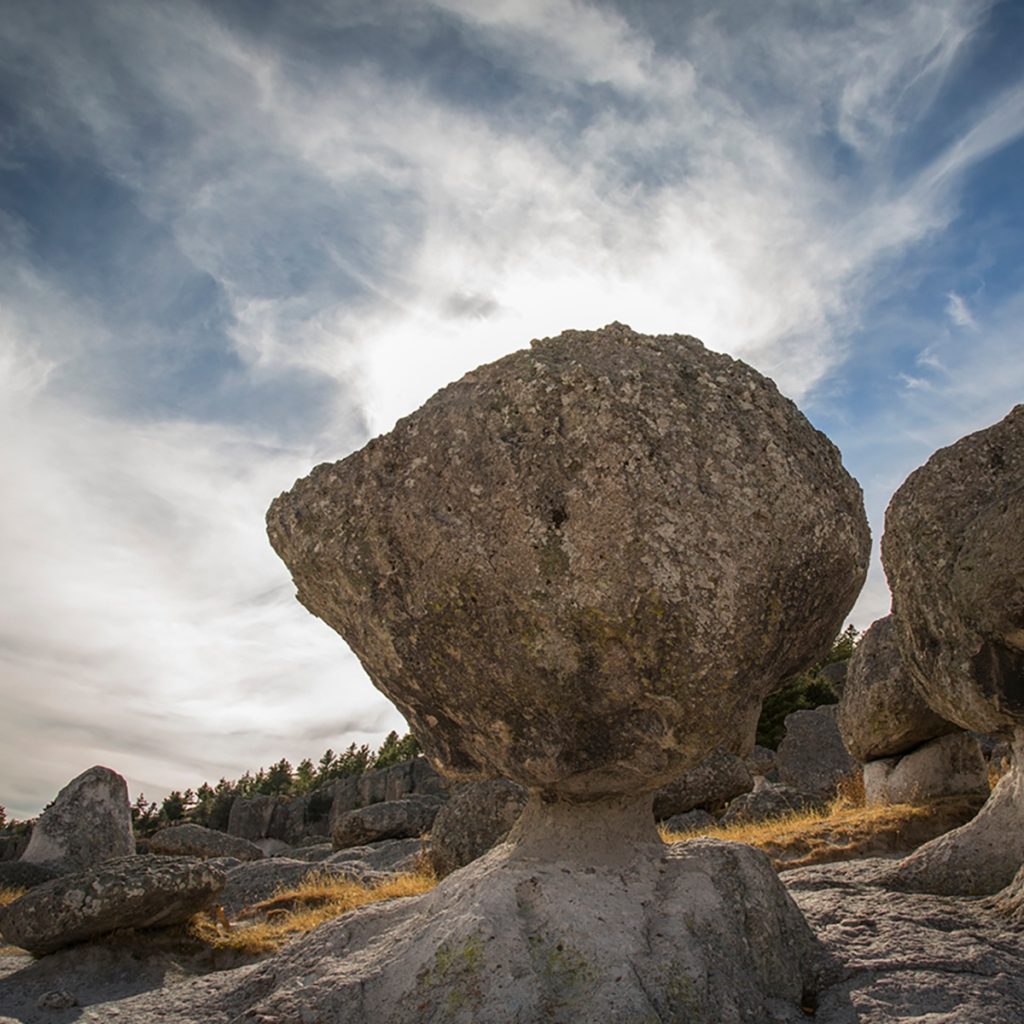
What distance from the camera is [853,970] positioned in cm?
477

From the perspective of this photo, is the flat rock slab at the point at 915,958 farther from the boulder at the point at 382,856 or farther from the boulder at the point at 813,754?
the boulder at the point at 813,754

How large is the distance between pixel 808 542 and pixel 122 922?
7.79 m

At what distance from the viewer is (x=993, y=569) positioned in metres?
6.02

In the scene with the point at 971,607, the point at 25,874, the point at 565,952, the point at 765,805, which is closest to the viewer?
the point at 565,952

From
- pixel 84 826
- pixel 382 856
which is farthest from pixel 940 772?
pixel 84 826

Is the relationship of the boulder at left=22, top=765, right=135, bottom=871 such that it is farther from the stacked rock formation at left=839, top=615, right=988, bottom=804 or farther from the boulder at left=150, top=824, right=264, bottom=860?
the stacked rock formation at left=839, top=615, right=988, bottom=804

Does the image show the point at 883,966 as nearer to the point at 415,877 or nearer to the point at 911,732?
the point at 911,732

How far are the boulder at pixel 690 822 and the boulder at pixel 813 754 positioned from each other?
532 cm

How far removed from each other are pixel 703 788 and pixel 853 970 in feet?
34.9

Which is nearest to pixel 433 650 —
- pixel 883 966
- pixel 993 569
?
pixel 883 966

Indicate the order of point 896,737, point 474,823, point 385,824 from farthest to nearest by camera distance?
point 385,824 → point 474,823 → point 896,737

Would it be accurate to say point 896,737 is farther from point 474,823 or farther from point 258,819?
point 258,819

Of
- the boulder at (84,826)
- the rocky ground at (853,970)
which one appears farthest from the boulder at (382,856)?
the rocky ground at (853,970)

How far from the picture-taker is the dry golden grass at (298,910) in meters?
8.85
